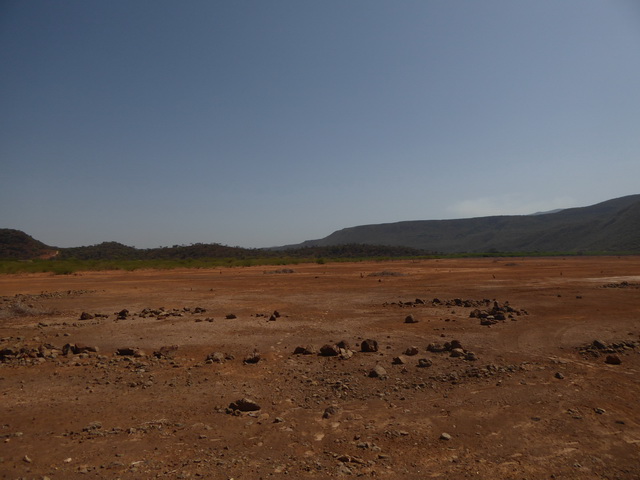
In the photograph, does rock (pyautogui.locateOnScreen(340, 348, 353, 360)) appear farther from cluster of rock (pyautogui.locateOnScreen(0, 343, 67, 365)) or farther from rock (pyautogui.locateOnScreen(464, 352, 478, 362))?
Result: cluster of rock (pyautogui.locateOnScreen(0, 343, 67, 365))

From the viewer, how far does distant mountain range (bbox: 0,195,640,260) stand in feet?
270

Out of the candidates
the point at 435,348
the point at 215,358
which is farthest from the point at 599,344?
the point at 215,358

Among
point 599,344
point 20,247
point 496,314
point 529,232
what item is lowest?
point 599,344

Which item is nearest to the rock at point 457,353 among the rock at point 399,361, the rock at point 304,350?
the rock at point 399,361

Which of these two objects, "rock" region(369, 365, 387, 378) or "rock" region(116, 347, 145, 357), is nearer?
"rock" region(369, 365, 387, 378)

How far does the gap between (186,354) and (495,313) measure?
378 inches

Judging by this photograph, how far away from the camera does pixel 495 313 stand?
12727mm

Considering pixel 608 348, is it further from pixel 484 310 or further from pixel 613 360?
pixel 484 310

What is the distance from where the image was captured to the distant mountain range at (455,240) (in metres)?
82.4

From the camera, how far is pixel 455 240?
158 m

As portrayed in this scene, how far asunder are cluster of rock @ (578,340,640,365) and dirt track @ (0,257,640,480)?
4 cm

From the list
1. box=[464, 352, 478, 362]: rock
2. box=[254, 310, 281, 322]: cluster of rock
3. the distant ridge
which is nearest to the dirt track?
box=[464, 352, 478, 362]: rock

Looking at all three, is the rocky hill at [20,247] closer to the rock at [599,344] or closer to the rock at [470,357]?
the rock at [470,357]

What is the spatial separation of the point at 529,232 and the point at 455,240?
29.0 m
